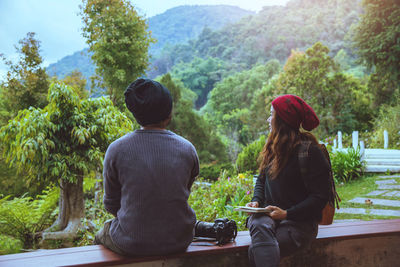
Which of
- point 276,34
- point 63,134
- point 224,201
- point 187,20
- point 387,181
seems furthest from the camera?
point 187,20

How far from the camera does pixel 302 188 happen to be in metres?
1.59

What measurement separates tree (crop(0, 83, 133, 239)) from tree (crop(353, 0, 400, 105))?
28.4ft

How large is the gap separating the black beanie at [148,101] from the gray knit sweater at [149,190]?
2.7 inches

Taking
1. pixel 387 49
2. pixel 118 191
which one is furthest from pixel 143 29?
pixel 118 191

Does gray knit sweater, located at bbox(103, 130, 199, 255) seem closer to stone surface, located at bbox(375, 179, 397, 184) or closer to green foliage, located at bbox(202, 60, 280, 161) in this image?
stone surface, located at bbox(375, 179, 397, 184)

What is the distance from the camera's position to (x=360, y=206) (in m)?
3.69

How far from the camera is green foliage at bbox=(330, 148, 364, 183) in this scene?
16.6 ft

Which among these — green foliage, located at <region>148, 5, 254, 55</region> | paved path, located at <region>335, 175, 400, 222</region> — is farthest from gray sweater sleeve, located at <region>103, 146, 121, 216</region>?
green foliage, located at <region>148, 5, 254, 55</region>

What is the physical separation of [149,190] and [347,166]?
14.7 feet

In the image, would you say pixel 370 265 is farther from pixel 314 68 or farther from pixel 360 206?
pixel 314 68

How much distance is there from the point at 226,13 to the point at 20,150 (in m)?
58.5

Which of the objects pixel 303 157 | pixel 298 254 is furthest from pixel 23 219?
pixel 303 157

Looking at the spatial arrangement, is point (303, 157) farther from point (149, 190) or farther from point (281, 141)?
point (149, 190)

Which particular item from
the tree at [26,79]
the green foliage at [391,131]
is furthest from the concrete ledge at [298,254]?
the tree at [26,79]
